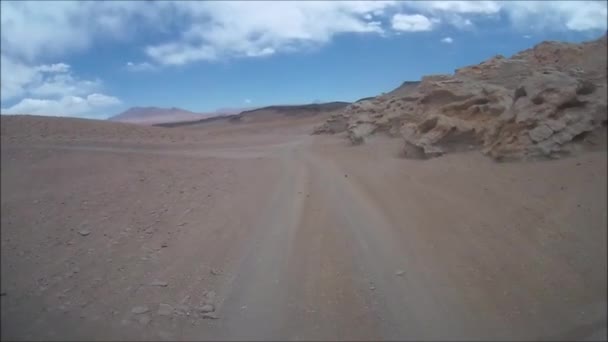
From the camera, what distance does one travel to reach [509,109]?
28.7 ft

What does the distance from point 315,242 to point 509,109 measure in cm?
481

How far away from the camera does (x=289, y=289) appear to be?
5352 mm

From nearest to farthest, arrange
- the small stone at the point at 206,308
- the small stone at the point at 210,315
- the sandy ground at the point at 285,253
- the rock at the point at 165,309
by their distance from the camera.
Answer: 1. the sandy ground at the point at 285,253
2. the rock at the point at 165,309
3. the small stone at the point at 210,315
4. the small stone at the point at 206,308

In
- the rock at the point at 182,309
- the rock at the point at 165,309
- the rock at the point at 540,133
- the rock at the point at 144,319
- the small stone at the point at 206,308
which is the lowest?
the small stone at the point at 206,308

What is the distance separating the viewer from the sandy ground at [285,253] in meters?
3.79

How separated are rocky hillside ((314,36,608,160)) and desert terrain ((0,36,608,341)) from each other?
2.3 inches

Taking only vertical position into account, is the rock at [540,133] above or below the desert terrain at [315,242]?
above

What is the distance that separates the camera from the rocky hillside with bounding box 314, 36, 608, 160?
5.25m

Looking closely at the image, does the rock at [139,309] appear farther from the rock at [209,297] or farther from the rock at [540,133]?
the rock at [540,133]

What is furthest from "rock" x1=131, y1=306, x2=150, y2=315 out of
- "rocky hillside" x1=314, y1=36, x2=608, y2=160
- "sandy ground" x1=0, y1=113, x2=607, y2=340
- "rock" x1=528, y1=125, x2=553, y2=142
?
"rock" x1=528, y1=125, x2=553, y2=142

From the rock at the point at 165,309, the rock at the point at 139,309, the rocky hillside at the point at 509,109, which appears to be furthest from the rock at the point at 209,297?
the rocky hillside at the point at 509,109

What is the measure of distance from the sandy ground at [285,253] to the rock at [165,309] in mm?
13

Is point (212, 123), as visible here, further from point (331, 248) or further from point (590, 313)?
point (590, 313)

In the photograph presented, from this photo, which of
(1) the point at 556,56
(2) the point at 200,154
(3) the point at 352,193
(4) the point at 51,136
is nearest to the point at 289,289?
(4) the point at 51,136
